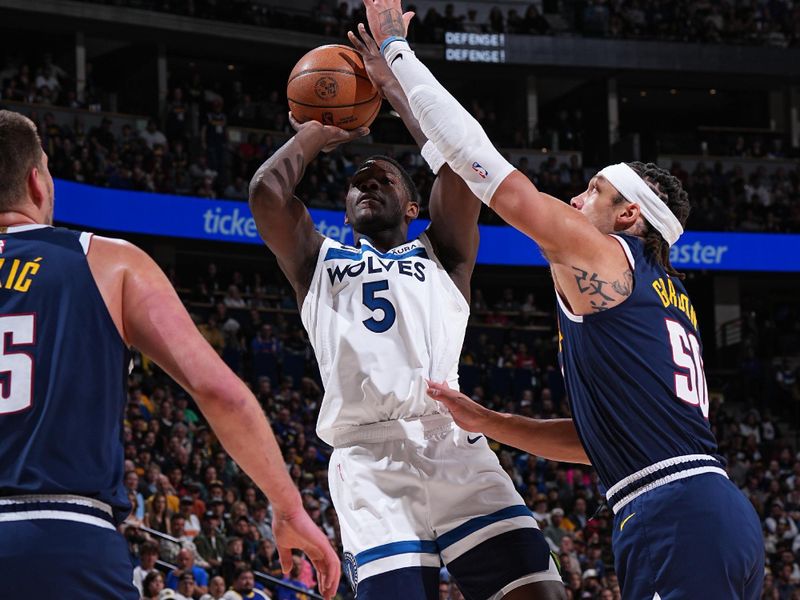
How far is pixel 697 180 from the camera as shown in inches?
969

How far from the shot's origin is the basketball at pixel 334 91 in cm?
480

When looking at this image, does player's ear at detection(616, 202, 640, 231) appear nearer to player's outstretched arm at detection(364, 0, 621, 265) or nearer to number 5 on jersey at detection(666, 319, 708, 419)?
player's outstretched arm at detection(364, 0, 621, 265)

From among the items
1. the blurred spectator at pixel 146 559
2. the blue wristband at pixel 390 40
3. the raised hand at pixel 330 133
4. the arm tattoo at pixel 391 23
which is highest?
the arm tattoo at pixel 391 23

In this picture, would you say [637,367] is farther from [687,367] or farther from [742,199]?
[742,199]

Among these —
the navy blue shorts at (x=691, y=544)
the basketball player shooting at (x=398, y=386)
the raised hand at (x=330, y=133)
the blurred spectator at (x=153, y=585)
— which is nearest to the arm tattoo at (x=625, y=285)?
the navy blue shorts at (x=691, y=544)

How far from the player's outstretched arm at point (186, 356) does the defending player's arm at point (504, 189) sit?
123 cm

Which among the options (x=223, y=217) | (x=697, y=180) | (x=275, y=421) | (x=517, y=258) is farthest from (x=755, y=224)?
(x=275, y=421)

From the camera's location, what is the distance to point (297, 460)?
46.9 feet

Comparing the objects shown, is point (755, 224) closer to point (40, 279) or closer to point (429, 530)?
point (429, 530)

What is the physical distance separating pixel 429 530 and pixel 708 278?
75.4ft

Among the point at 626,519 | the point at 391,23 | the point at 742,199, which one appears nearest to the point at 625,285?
the point at 626,519

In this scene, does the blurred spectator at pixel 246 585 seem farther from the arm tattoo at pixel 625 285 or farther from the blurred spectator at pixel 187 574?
the arm tattoo at pixel 625 285

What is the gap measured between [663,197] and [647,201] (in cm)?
9

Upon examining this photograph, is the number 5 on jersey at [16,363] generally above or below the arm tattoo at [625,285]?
below
